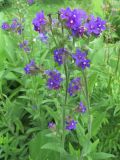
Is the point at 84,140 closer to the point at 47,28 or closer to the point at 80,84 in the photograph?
the point at 80,84

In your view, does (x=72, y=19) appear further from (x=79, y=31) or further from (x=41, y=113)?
(x=41, y=113)

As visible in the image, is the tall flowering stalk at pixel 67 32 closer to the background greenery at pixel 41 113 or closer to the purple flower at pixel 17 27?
the background greenery at pixel 41 113

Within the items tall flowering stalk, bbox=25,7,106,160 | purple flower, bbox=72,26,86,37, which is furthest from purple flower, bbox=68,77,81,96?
purple flower, bbox=72,26,86,37

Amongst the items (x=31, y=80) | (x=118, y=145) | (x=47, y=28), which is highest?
(x=47, y=28)

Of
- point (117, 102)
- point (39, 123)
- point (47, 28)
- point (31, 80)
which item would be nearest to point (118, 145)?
point (117, 102)

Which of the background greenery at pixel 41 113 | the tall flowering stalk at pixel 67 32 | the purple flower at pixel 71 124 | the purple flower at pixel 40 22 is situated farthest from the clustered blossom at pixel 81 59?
the background greenery at pixel 41 113
